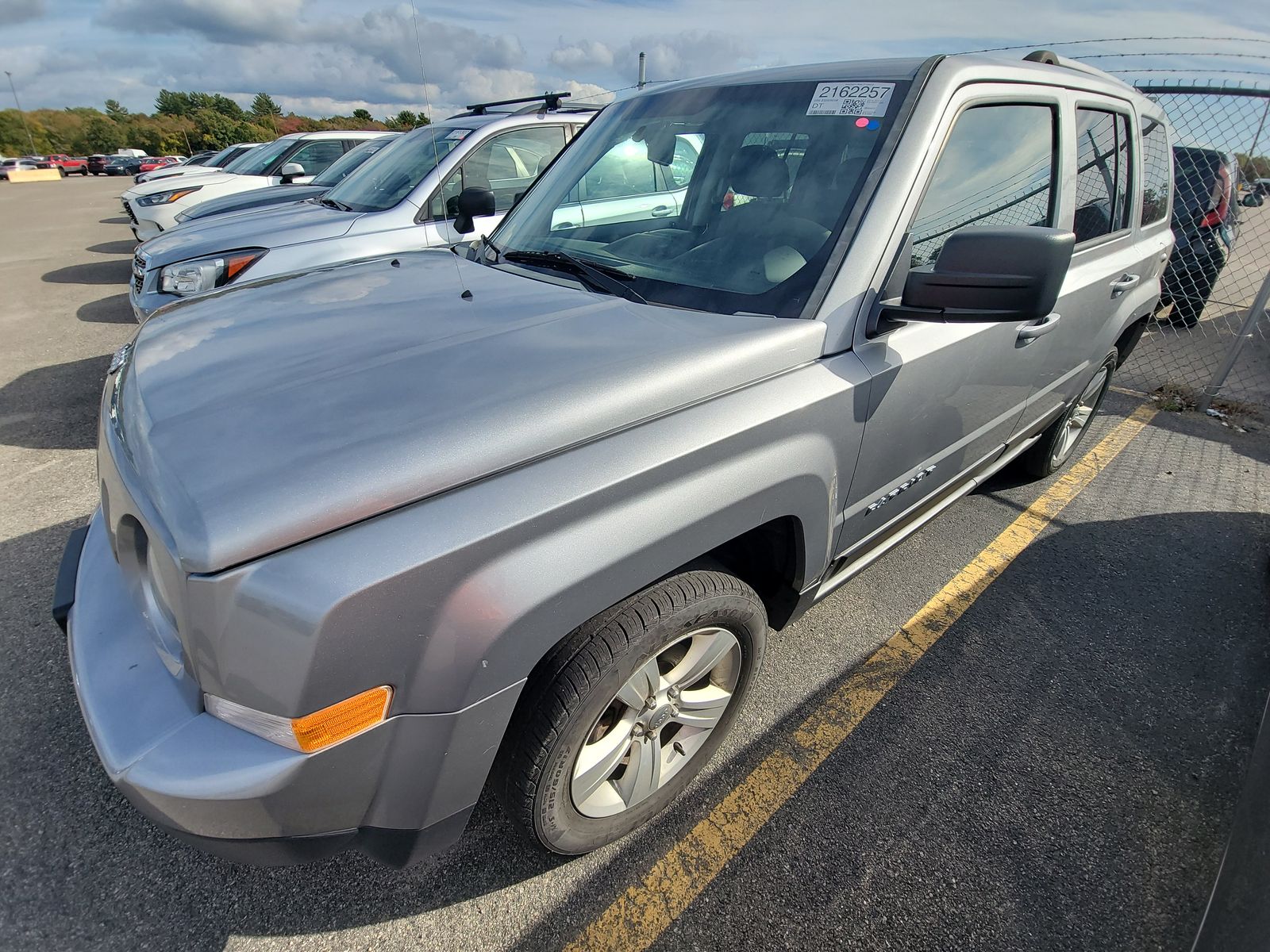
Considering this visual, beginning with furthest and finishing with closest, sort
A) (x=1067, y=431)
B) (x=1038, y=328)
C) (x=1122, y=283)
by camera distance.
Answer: (x=1067, y=431), (x=1122, y=283), (x=1038, y=328)

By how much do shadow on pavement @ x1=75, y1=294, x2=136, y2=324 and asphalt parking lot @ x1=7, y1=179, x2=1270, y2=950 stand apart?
172 inches

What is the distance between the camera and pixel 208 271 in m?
4.35

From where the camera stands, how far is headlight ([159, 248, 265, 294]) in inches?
171

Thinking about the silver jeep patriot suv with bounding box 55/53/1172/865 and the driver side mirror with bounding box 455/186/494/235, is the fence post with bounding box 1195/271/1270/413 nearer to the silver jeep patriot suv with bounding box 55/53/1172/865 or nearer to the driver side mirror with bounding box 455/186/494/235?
the silver jeep patriot suv with bounding box 55/53/1172/865

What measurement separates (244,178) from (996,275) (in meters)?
10.7

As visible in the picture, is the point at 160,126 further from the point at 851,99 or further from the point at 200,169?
the point at 851,99

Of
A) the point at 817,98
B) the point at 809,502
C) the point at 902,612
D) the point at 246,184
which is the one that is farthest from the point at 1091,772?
the point at 246,184

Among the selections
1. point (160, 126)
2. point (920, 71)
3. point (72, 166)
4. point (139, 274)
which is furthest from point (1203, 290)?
point (160, 126)

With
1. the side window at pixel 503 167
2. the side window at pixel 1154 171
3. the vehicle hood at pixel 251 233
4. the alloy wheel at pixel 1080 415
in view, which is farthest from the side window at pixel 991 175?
the vehicle hood at pixel 251 233

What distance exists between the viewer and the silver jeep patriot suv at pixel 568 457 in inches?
46.7

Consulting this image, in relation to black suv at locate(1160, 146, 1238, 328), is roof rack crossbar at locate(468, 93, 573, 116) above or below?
below

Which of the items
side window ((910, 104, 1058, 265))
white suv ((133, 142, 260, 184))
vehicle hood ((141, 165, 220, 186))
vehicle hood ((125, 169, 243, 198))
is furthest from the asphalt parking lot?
white suv ((133, 142, 260, 184))

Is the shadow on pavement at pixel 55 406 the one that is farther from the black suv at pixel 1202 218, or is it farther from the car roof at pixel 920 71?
the black suv at pixel 1202 218

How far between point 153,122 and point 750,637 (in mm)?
88282
